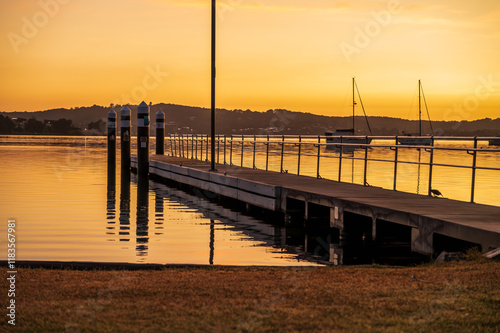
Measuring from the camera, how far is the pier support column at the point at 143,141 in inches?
1093

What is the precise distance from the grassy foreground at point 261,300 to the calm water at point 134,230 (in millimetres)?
3057

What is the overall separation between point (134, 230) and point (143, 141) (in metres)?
13.8

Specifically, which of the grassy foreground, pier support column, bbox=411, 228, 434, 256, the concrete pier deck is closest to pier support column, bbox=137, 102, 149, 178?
the concrete pier deck

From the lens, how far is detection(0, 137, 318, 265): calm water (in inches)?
433

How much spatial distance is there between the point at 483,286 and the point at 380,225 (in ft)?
16.4

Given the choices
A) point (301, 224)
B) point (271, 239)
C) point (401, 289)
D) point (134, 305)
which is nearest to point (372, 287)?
point (401, 289)

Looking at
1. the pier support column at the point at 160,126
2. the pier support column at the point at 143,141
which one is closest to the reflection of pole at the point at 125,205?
the pier support column at the point at 143,141

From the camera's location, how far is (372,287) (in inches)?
259

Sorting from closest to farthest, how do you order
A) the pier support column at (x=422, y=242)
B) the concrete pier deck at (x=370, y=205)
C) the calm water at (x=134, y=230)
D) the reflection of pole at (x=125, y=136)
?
1. the concrete pier deck at (x=370, y=205)
2. the pier support column at (x=422, y=242)
3. the calm water at (x=134, y=230)
4. the reflection of pole at (x=125, y=136)

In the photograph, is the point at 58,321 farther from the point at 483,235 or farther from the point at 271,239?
the point at 271,239

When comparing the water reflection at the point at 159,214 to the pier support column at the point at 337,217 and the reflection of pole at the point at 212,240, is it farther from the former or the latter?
the pier support column at the point at 337,217

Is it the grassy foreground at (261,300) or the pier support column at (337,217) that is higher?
the grassy foreground at (261,300)

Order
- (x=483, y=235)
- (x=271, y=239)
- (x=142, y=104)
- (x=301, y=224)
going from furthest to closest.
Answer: (x=142, y=104) < (x=301, y=224) < (x=271, y=239) < (x=483, y=235)

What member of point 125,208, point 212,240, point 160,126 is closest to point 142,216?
point 125,208
